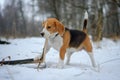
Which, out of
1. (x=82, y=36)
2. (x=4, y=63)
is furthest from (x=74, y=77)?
(x=82, y=36)

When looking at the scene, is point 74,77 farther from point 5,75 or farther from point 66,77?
point 5,75

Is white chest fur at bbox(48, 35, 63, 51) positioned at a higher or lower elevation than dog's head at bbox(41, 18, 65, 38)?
lower

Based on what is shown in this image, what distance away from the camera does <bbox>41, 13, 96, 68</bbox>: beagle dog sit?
5.21 m

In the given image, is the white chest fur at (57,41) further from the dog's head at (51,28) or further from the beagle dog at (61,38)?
the dog's head at (51,28)

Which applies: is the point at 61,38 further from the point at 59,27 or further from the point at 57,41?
the point at 59,27

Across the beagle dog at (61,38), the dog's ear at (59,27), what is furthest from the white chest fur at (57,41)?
the dog's ear at (59,27)

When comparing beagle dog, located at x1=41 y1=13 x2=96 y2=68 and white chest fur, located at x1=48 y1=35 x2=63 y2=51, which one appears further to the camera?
white chest fur, located at x1=48 y1=35 x2=63 y2=51

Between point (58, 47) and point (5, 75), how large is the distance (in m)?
1.76

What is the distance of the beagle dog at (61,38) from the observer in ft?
17.1

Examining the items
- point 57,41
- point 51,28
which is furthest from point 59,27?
point 57,41

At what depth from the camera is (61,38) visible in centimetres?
544

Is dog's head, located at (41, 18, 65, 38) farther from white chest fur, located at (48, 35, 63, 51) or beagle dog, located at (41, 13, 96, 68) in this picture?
white chest fur, located at (48, 35, 63, 51)

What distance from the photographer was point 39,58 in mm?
5312

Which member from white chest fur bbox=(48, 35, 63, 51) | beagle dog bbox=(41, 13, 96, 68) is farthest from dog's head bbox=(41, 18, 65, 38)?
white chest fur bbox=(48, 35, 63, 51)
